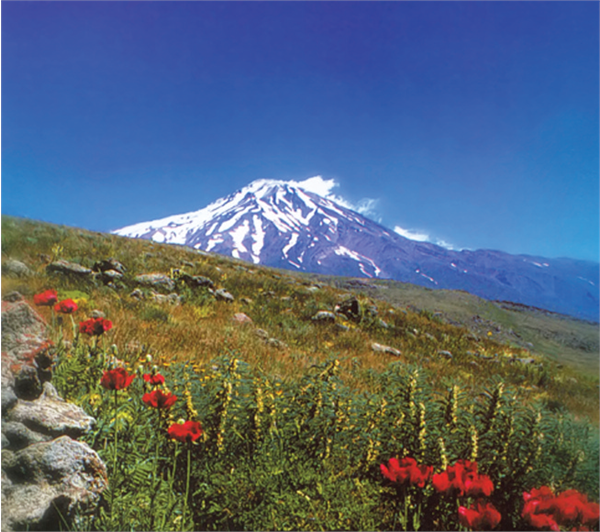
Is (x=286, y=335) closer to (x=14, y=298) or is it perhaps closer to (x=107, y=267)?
(x=107, y=267)

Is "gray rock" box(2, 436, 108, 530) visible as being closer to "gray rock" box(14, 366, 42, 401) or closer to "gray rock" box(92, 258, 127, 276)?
"gray rock" box(14, 366, 42, 401)

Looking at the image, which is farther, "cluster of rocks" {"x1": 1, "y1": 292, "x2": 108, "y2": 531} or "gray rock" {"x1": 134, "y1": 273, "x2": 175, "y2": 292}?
"gray rock" {"x1": 134, "y1": 273, "x2": 175, "y2": 292}

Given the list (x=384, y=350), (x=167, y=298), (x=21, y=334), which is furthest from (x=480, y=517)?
(x=167, y=298)

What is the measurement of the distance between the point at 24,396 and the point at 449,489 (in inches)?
98.9

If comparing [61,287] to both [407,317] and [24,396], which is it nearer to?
[24,396]

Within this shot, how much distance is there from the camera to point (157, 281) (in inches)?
329

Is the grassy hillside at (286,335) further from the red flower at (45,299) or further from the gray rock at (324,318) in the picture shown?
the red flower at (45,299)

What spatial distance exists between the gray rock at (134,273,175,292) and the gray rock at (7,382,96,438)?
6222mm

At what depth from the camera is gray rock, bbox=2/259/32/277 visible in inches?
227

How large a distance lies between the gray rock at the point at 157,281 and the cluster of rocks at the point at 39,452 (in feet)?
20.3

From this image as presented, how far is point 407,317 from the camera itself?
12117mm

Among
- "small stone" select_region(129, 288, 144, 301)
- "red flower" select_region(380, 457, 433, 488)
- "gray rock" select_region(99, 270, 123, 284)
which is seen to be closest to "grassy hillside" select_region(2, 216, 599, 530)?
"red flower" select_region(380, 457, 433, 488)

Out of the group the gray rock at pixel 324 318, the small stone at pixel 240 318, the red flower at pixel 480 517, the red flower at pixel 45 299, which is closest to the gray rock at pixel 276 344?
the small stone at pixel 240 318

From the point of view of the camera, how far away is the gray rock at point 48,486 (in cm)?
161
